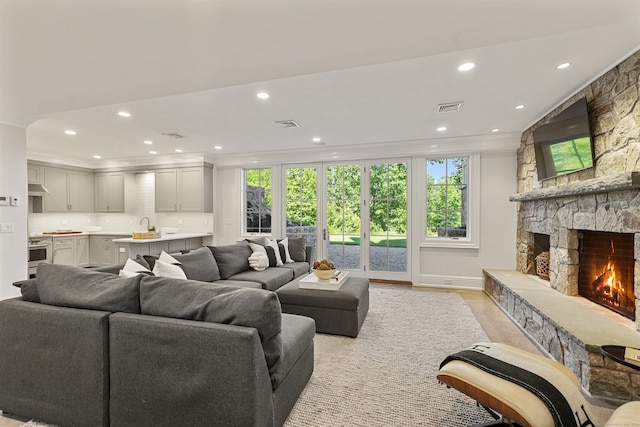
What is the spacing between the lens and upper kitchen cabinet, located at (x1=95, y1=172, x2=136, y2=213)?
659 centimetres

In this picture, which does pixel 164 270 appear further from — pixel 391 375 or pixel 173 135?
pixel 173 135

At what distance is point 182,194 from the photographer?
6117 mm

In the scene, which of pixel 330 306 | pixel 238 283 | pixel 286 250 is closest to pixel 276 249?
pixel 286 250

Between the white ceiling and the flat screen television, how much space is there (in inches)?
9.7

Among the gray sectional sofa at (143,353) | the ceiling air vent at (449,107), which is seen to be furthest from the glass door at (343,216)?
the gray sectional sofa at (143,353)

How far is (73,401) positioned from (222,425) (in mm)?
892

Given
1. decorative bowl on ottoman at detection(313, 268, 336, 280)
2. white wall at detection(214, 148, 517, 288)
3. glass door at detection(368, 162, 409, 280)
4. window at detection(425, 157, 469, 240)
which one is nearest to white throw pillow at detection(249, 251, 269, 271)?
decorative bowl on ottoman at detection(313, 268, 336, 280)

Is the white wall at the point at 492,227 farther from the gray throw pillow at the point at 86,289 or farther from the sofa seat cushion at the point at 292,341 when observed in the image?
Answer: the gray throw pillow at the point at 86,289

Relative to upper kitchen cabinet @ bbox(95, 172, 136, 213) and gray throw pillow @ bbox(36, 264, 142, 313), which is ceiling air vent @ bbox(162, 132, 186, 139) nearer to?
upper kitchen cabinet @ bbox(95, 172, 136, 213)

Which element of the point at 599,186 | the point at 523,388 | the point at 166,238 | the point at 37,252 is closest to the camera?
the point at 523,388

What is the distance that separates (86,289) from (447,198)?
4899 mm

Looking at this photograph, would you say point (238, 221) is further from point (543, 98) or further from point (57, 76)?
point (543, 98)

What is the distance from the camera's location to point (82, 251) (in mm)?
6051

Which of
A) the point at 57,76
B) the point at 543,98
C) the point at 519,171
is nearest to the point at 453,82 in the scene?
the point at 543,98
